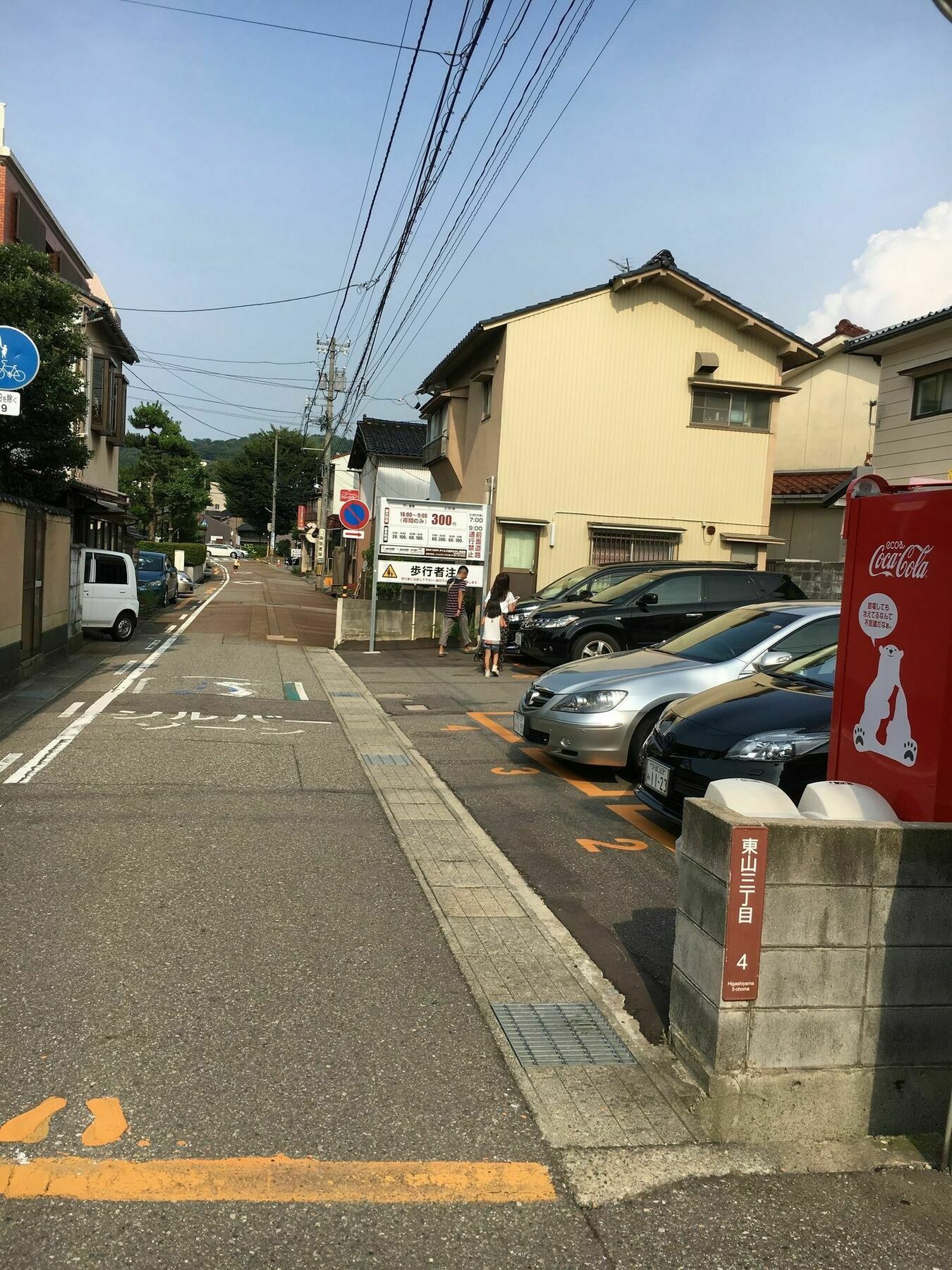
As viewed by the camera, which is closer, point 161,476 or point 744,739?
point 744,739

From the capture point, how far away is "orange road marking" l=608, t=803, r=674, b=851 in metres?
6.96

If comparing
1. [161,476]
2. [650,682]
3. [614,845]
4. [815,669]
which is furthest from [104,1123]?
[161,476]

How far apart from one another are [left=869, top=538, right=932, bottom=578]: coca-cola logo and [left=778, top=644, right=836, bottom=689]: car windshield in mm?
3200

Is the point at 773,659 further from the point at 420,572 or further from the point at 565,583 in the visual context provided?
the point at 420,572

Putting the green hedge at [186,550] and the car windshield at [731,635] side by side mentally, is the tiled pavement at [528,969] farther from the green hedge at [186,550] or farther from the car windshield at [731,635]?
the green hedge at [186,550]

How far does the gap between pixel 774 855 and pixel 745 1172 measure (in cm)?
96

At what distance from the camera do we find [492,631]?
51.2 feet

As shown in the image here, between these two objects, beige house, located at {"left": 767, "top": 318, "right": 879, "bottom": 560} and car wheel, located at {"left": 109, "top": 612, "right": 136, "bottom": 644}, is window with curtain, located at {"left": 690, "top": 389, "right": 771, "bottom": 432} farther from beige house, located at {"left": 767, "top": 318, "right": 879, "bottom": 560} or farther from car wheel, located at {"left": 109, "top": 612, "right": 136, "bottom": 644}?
car wheel, located at {"left": 109, "top": 612, "right": 136, "bottom": 644}

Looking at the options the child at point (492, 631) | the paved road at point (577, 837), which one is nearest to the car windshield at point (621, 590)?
the child at point (492, 631)

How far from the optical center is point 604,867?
248 inches

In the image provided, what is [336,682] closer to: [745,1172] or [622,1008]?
[622,1008]

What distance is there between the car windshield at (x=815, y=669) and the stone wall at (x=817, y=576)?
12.7m

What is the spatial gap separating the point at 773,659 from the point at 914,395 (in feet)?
36.4

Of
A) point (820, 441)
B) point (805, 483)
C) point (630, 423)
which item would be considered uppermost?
point (820, 441)
